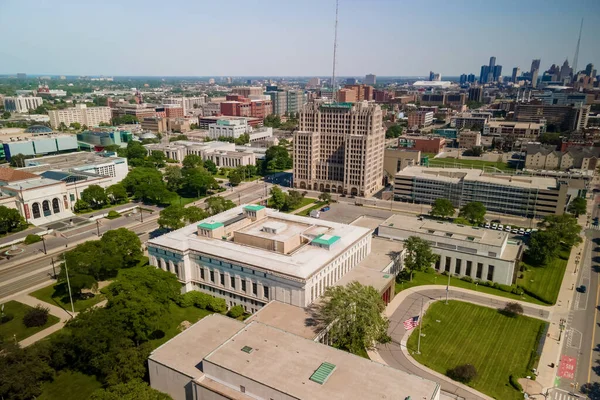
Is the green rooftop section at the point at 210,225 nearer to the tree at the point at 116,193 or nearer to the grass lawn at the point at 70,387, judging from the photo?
the grass lawn at the point at 70,387

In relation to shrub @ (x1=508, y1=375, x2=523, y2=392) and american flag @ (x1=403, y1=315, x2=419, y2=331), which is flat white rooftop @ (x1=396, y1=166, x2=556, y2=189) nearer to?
american flag @ (x1=403, y1=315, x2=419, y2=331)

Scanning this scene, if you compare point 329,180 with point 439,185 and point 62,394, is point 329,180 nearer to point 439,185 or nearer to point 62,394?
point 439,185

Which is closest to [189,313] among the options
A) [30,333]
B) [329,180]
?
[30,333]

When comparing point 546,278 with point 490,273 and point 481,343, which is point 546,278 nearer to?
point 490,273

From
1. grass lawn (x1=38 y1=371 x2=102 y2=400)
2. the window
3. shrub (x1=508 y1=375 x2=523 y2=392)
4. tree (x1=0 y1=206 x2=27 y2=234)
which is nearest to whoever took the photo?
grass lawn (x1=38 y1=371 x2=102 y2=400)

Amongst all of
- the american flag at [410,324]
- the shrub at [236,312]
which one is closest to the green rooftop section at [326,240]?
the shrub at [236,312]

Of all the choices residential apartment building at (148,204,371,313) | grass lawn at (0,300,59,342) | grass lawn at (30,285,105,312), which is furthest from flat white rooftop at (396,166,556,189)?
grass lawn at (0,300,59,342)

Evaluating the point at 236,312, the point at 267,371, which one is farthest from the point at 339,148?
the point at 267,371
